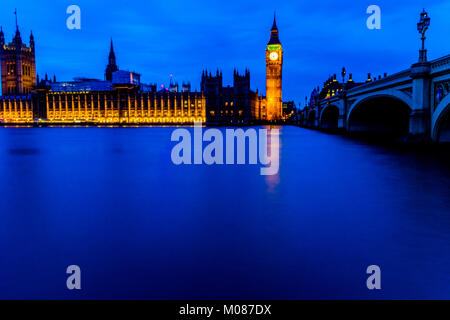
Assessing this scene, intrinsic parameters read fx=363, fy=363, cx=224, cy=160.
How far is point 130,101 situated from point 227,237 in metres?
135

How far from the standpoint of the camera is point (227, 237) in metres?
6.81

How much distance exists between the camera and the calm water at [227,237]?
482 cm

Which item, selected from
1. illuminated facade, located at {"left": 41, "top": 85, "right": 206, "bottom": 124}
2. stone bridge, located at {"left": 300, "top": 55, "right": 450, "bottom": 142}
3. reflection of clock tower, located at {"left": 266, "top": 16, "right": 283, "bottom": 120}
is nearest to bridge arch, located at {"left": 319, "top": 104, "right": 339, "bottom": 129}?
stone bridge, located at {"left": 300, "top": 55, "right": 450, "bottom": 142}

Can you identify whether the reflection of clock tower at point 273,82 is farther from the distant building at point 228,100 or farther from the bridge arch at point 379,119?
the bridge arch at point 379,119

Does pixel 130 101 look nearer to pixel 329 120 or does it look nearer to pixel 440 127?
pixel 329 120

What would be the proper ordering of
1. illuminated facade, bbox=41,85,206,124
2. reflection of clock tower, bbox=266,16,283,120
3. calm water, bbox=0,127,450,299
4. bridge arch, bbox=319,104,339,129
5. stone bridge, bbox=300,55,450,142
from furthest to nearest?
1. reflection of clock tower, bbox=266,16,283,120
2. illuminated facade, bbox=41,85,206,124
3. bridge arch, bbox=319,104,339,129
4. stone bridge, bbox=300,55,450,142
5. calm water, bbox=0,127,450,299

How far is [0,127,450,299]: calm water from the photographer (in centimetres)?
482

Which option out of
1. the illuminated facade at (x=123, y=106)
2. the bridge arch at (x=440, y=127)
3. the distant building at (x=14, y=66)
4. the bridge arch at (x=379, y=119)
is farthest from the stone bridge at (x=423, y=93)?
the distant building at (x=14, y=66)

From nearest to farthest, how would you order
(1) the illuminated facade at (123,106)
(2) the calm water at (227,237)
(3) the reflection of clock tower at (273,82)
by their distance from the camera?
1. (2) the calm water at (227,237)
2. (1) the illuminated facade at (123,106)
3. (3) the reflection of clock tower at (273,82)

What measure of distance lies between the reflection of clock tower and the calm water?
140 m

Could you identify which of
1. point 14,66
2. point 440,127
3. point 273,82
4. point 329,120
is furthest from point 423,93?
point 14,66

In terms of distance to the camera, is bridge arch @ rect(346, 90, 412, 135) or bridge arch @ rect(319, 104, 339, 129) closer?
bridge arch @ rect(346, 90, 412, 135)

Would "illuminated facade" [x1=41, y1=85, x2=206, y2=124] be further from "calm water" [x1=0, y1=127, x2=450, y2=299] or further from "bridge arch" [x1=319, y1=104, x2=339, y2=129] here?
"calm water" [x1=0, y1=127, x2=450, y2=299]

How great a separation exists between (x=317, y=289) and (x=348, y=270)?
0.79m
